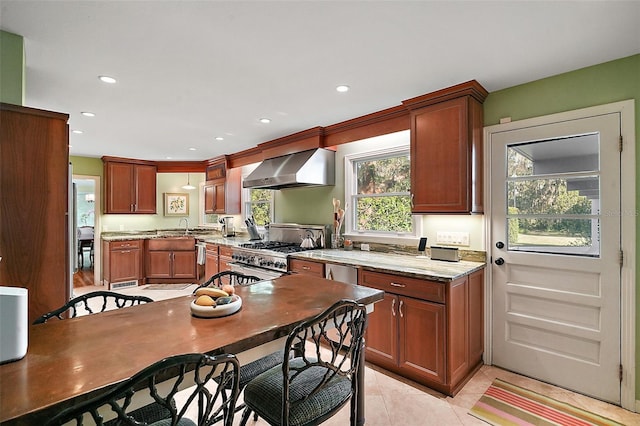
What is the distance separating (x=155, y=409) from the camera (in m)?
1.34

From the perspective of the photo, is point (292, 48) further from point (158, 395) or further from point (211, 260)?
point (211, 260)

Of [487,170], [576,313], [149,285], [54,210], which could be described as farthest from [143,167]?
[576,313]

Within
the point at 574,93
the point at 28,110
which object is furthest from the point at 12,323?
the point at 574,93

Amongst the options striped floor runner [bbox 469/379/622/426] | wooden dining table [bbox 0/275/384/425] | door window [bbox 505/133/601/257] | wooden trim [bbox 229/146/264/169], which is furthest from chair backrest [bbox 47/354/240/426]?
wooden trim [bbox 229/146/264/169]

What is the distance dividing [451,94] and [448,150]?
0.46 m

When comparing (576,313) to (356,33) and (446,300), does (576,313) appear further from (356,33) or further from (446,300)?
(356,33)

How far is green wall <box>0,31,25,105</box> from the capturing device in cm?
181

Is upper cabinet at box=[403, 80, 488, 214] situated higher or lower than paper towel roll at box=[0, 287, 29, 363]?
higher

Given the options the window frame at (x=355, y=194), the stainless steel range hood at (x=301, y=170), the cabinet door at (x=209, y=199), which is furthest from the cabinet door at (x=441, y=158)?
the cabinet door at (x=209, y=199)

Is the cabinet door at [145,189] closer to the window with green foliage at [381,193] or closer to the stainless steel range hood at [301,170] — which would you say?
the stainless steel range hood at [301,170]

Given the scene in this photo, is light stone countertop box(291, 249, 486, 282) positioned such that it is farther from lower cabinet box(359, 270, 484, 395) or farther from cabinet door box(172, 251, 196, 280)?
cabinet door box(172, 251, 196, 280)

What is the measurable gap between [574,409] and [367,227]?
2.33 m

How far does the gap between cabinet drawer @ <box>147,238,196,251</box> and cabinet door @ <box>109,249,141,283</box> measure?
0.28 metres

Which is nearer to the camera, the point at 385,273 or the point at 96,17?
the point at 96,17
